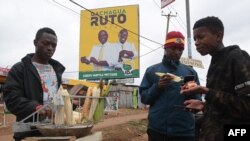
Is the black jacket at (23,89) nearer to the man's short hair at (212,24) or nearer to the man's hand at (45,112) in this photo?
the man's hand at (45,112)

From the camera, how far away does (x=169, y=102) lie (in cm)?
369

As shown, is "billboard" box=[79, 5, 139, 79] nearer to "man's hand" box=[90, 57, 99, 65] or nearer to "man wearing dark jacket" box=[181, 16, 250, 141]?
"man's hand" box=[90, 57, 99, 65]

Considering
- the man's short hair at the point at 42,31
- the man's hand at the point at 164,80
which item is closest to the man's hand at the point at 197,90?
the man's hand at the point at 164,80

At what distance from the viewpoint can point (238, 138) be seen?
2.44 m

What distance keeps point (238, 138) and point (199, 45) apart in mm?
705

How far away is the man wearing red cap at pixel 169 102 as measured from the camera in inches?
143

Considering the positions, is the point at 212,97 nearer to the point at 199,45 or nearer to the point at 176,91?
the point at 199,45

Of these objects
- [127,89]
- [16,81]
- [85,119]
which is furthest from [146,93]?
[127,89]

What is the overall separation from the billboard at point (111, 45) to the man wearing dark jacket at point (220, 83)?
24.4m

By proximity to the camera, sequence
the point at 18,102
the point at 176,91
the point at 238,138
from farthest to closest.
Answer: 1. the point at 176,91
2. the point at 18,102
3. the point at 238,138

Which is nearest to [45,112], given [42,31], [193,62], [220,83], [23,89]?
[23,89]

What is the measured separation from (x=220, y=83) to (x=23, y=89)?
1.50m

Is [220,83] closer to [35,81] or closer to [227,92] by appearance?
[227,92]

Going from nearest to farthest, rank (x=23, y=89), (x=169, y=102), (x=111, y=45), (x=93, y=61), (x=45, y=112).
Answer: (x=45, y=112), (x=23, y=89), (x=169, y=102), (x=111, y=45), (x=93, y=61)
